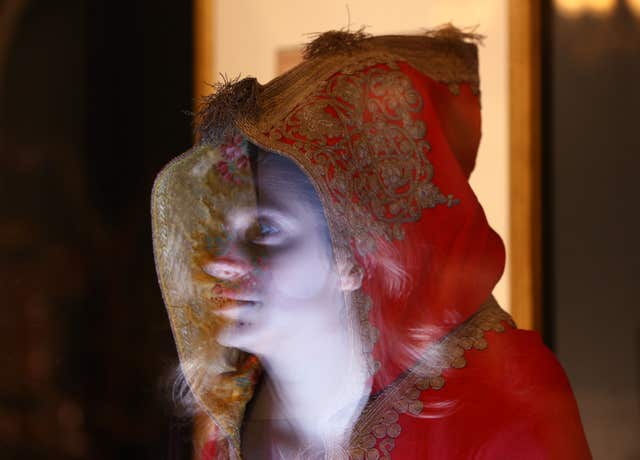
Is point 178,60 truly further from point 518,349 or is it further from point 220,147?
point 518,349

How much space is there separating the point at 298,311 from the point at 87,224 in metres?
0.53

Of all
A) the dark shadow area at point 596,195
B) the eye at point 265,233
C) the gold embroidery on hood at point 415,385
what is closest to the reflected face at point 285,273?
the eye at point 265,233

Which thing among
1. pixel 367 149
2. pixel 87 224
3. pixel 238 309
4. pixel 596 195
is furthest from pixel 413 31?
pixel 87 224

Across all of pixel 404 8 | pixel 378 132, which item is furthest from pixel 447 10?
pixel 378 132

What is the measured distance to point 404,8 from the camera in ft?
4.17

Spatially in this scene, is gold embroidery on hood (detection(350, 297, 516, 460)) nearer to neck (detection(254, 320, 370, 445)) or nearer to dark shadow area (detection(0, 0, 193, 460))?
neck (detection(254, 320, 370, 445))

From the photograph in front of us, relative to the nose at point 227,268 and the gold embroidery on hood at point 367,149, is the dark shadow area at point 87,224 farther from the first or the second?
the gold embroidery on hood at point 367,149

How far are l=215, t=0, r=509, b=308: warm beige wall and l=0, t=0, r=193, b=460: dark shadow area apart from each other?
0.35ft

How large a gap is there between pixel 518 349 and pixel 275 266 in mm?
334

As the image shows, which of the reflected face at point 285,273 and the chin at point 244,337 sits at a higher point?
the reflected face at point 285,273

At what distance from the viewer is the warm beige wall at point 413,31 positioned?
1.23 meters

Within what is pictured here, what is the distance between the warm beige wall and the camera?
123 cm

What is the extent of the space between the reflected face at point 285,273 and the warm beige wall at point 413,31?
168 mm

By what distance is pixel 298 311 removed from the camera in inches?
47.2
